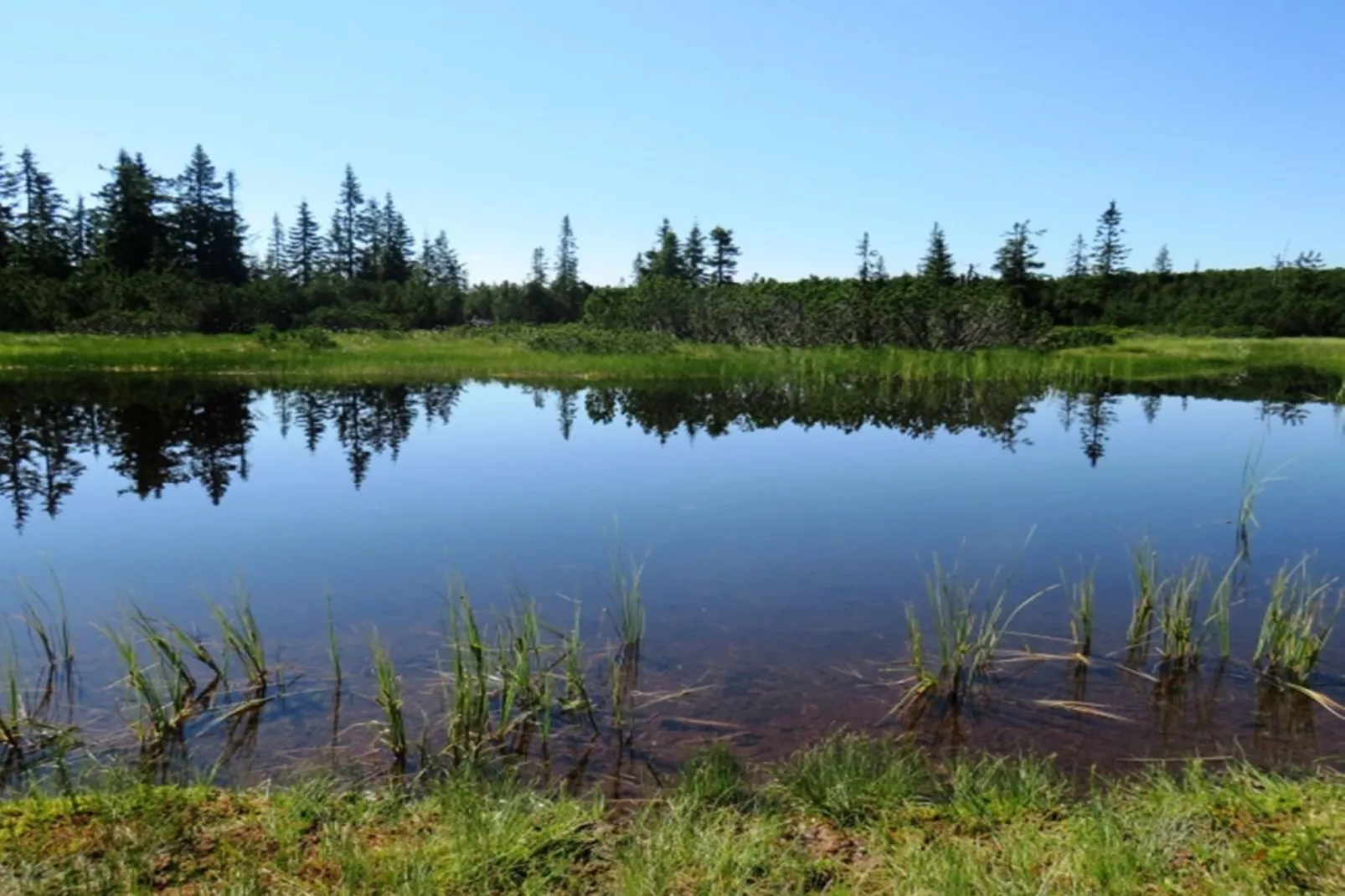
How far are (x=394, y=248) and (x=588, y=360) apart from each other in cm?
4416

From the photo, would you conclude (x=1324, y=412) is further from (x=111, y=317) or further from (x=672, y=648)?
(x=111, y=317)

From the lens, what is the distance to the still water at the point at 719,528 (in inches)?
216

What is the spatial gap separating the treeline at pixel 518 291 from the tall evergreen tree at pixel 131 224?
10cm

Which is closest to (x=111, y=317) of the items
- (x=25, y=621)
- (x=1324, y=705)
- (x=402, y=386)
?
(x=402, y=386)

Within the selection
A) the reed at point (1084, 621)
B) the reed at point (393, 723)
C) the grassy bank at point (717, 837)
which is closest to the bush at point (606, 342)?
the reed at point (1084, 621)

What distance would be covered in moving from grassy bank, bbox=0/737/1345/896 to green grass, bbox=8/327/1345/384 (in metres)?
23.4

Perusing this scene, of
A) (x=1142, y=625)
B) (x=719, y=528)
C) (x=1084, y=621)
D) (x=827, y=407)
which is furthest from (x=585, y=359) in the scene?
(x=1084, y=621)

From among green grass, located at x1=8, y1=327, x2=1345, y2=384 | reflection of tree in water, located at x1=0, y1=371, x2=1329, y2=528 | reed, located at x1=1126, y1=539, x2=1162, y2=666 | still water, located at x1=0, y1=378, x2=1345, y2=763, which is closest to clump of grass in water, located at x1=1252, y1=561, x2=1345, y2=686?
still water, located at x1=0, y1=378, x2=1345, y2=763

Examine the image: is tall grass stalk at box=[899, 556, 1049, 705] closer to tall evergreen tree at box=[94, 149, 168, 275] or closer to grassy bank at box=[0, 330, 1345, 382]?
grassy bank at box=[0, 330, 1345, 382]

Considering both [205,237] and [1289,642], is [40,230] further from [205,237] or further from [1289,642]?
[1289,642]

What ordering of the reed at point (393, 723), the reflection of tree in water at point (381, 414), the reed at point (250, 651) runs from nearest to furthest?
the reed at point (393, 723), the reed at point (250, 651), the reflection of tree in water at point (381, 414)

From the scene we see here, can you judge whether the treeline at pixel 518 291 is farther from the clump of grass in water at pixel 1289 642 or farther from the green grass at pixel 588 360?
the clump of grass in water at pixel 1289 642

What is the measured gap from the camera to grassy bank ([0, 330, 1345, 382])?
88.0 ft

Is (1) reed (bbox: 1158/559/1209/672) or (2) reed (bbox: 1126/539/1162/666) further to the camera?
(2) reed (bbox: 1126/539/1162/666)
